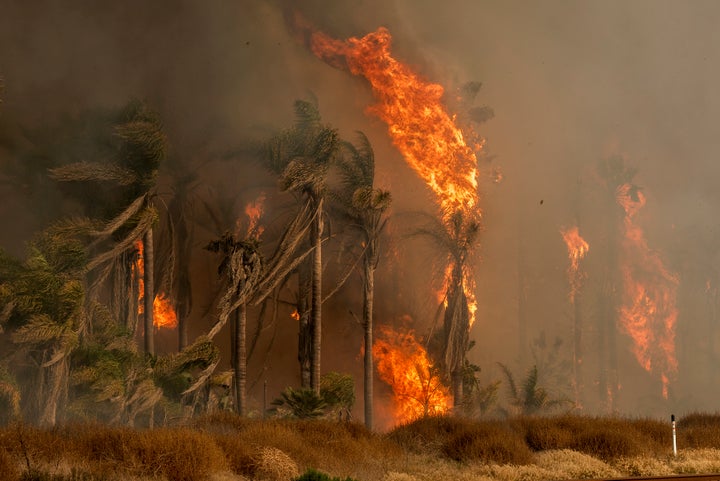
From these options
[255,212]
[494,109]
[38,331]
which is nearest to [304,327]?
[255,212]

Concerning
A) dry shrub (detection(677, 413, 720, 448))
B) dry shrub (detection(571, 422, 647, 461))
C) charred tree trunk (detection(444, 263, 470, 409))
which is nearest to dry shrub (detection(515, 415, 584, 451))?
dry shrub (detection(571, 422, 647, 461))

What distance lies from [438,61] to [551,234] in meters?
13.5

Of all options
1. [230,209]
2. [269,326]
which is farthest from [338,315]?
[230,209]

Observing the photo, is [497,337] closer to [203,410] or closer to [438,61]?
[438,61]

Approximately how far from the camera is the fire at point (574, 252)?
50.9m

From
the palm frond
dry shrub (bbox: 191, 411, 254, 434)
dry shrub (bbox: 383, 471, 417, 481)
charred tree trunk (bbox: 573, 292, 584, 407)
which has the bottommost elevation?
dry shrub (bbox: 383, 471, 417, 481)

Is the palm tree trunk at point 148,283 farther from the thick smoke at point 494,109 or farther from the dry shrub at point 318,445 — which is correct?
the dry shrub at point 318,445

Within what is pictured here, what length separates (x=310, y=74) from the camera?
1569 inches

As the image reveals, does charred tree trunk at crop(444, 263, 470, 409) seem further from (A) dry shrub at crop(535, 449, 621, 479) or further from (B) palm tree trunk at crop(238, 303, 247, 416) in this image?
(A) dry shrub at crop(535, 449, 621, 479)

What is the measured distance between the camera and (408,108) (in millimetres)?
40188

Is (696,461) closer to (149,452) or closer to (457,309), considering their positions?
(149,452)

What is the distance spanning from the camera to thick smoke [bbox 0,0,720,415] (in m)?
33.9

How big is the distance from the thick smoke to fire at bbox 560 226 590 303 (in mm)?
544

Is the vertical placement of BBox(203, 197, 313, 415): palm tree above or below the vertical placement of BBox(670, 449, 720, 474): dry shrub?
above
